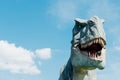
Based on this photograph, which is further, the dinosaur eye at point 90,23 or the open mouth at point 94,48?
the dinosaur eye at point 90,23

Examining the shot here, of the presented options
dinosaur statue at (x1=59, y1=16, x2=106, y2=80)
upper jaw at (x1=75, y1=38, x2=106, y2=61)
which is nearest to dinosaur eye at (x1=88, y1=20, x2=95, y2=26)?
dinosaur statue at (x1=59, y1=16, x2=106, y2=80)

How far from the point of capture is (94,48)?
31.8 ft

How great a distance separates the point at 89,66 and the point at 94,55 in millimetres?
221

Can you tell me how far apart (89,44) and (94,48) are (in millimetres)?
117

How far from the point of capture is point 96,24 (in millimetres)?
9727

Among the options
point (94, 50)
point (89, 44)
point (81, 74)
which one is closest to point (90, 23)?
point (89, 44)

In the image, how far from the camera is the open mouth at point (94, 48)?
959 centimetres

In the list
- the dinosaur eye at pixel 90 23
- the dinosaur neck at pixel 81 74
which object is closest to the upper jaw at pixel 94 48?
the dinosaur eye at pixel 90 23

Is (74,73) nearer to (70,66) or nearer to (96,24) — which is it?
(70,66)

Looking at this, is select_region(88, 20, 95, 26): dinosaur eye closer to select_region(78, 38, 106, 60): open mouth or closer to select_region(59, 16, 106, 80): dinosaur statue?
select_region(59, 16, 106, 80): dinosaur statue

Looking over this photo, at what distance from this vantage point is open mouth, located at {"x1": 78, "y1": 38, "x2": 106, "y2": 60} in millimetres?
9586

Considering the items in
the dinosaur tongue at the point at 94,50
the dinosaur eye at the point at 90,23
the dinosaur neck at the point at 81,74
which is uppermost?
the dinosaur eye at the point at 90,23

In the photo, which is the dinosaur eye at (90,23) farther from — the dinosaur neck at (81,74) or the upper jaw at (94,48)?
the dinosaur neck at (81,74)

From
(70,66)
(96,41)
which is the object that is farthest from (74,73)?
(96,41)
